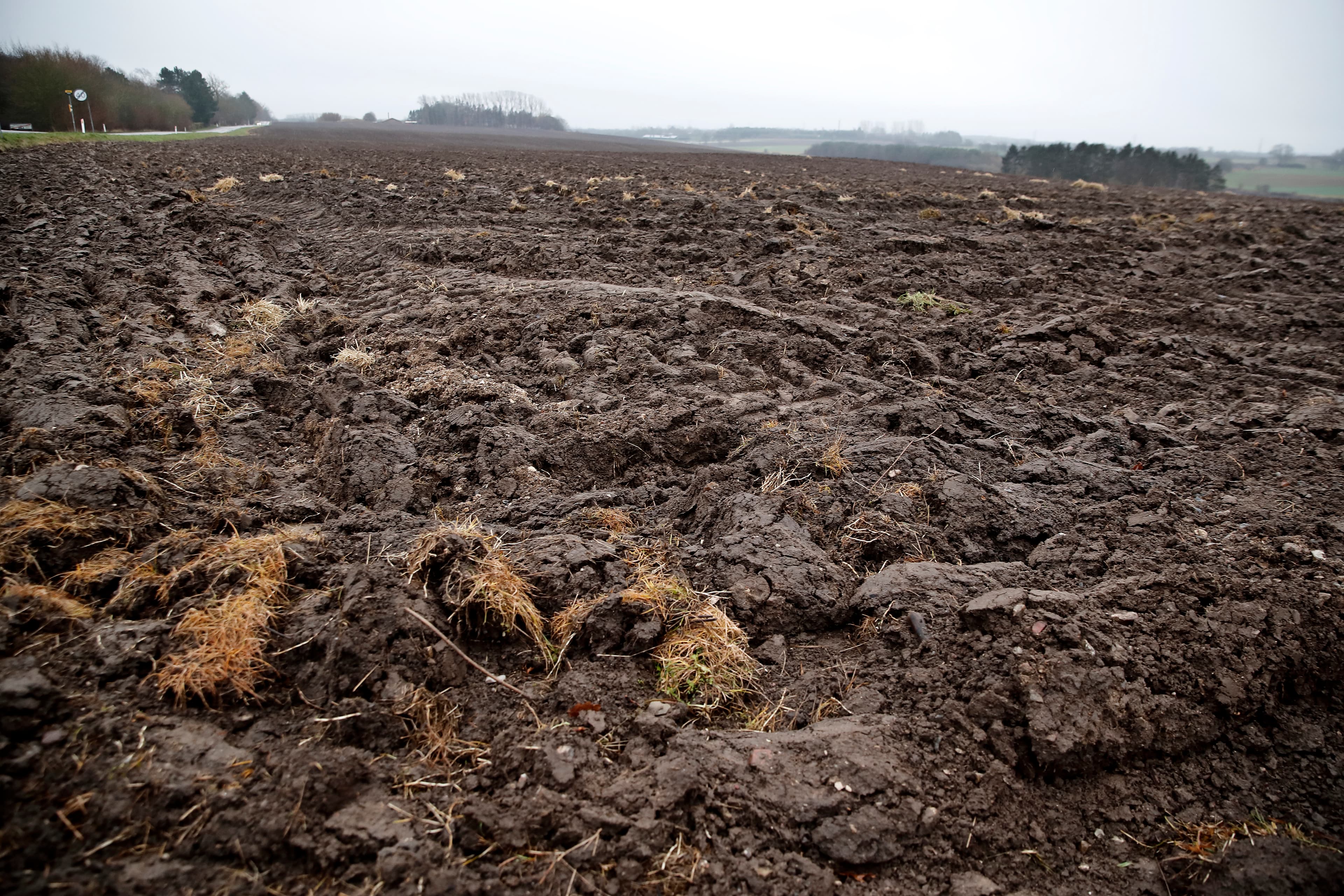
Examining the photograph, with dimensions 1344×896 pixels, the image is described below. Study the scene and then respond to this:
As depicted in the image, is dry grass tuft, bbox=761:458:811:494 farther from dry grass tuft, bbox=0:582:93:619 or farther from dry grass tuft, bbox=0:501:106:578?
dry grass tuft, bbox=0:501:106:578

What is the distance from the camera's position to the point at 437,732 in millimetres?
2338

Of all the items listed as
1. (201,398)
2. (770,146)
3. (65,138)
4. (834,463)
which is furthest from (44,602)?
(770,146)

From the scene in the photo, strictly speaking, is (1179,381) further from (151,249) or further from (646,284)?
(151,249)

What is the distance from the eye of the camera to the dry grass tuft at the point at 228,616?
2.31 meters

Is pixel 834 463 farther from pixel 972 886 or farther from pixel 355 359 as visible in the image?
pixel 355 359

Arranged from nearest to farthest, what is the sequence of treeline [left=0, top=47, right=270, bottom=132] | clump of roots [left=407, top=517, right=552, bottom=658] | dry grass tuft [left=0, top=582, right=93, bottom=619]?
1. dry grass tuft [left=0, top=582, right=93, bottom=619]
2. clump of roots [left=407, top=517, right=552, bottom=658]
3. treeline [left=0, top=47, right=270, bottom=132]

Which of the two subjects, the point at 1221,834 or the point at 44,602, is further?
the point at 44,602

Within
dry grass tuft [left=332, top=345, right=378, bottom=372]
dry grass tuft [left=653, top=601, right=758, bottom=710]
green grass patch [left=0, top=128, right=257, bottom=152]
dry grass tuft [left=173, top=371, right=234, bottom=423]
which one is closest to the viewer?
dry grass tuft [left=653, top=601, right=758, bottom=710]

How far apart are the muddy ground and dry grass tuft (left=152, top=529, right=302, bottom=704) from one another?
0.11 ft

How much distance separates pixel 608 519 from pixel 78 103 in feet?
162

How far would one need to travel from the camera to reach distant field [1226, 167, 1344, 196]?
41.4m

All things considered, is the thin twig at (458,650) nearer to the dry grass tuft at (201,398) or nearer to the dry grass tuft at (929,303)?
the dry grass tuft at (201,398)

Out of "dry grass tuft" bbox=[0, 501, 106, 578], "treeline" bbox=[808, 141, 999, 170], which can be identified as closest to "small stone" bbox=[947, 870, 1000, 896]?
"dry grass tuft" bbox=[0, 501, 106, 578]

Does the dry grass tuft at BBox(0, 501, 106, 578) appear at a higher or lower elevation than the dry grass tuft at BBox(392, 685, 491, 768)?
higher
